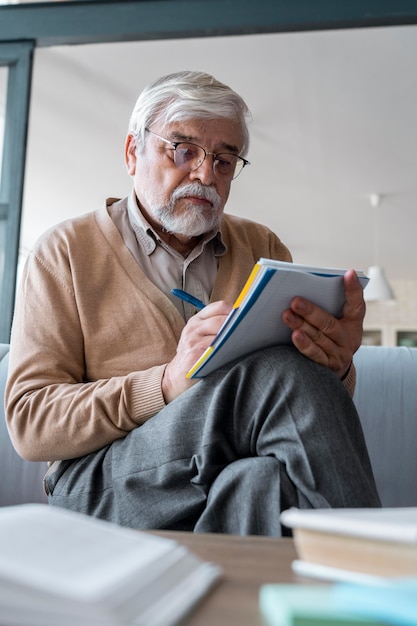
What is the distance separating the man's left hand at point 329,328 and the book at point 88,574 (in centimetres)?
56

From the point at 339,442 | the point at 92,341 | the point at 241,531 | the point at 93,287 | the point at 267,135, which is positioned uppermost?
the point at 267,135

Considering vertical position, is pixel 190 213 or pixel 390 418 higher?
pixel 190 213

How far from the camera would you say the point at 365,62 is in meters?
3.70

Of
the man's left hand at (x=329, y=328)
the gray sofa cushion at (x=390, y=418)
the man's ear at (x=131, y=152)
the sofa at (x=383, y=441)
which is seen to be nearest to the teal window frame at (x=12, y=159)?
the sofa at (x=383, y=441)

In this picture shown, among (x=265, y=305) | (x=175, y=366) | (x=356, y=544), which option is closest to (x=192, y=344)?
(x=175, y=366)

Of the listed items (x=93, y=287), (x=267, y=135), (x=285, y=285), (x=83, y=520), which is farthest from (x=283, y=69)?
(x=83, y=520)

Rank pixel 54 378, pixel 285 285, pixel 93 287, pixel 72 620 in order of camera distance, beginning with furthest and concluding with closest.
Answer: pixel 93 287 → pixel 54 378 → pixel 285 285 → pixel 72 620

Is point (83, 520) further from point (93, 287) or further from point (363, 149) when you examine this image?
point (363, 149)

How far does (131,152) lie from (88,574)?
57.5 inches

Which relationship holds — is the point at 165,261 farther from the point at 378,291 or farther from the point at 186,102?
the point at 378,291

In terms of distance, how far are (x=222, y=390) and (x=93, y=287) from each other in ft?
1.90

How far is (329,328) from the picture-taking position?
113cm

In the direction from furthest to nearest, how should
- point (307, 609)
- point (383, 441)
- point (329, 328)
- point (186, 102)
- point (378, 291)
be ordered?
point (378, 291)
point (383, 441)
point (186, 102)
point (329, 328)
point (307, 609)

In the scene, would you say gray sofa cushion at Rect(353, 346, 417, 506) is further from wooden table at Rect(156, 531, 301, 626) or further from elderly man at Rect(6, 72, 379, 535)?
wooden table at Rect(156, 531, 301, 626)
